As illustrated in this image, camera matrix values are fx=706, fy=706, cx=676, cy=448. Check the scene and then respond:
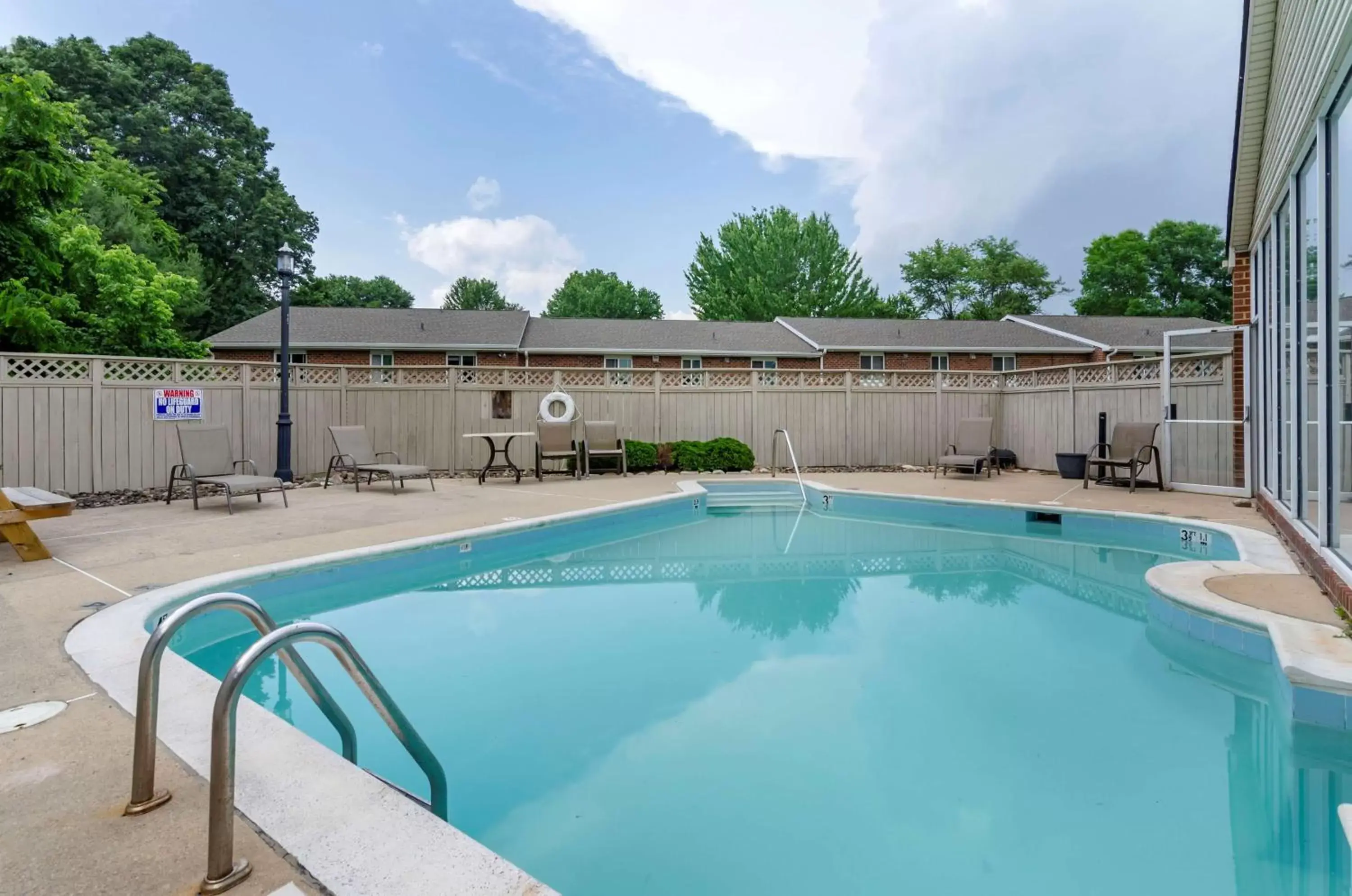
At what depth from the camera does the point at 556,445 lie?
10461 millimetres

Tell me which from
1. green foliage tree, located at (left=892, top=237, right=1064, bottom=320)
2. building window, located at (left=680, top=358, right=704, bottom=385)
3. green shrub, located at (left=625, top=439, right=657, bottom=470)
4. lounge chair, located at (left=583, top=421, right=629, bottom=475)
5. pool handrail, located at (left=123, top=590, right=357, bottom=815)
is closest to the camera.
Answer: pool handrail, located at (left=123, top=590, right=357, bottom=815)

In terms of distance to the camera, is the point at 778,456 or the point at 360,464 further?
the point at 778,456

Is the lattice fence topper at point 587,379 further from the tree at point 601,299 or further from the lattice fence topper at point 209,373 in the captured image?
the tree at point 601,299

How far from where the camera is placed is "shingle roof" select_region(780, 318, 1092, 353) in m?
21.2

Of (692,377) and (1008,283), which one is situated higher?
(1008,283)

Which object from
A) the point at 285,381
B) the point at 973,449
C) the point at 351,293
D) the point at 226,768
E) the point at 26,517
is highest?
the point at 351,293

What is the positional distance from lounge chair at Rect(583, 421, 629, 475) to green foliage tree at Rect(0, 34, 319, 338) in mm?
20970

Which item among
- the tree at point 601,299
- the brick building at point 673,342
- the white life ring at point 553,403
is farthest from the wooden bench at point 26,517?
the tree at point 601,299

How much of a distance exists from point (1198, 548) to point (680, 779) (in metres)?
5.78

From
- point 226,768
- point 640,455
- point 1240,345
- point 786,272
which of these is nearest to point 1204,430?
point 1240,345

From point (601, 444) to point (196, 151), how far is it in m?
27.3

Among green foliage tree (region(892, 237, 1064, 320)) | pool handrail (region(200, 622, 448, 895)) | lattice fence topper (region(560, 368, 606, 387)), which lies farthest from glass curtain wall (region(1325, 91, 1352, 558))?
green foliage tree (region(892, 237, 1064, 320))

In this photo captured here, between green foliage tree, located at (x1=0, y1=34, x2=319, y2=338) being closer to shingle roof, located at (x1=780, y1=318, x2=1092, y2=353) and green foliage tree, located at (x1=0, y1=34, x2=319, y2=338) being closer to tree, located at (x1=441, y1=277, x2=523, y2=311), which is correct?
tree, located at (x1=441, y1=277, x2=523, y2=311)

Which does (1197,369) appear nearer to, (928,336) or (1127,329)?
(928,336)
